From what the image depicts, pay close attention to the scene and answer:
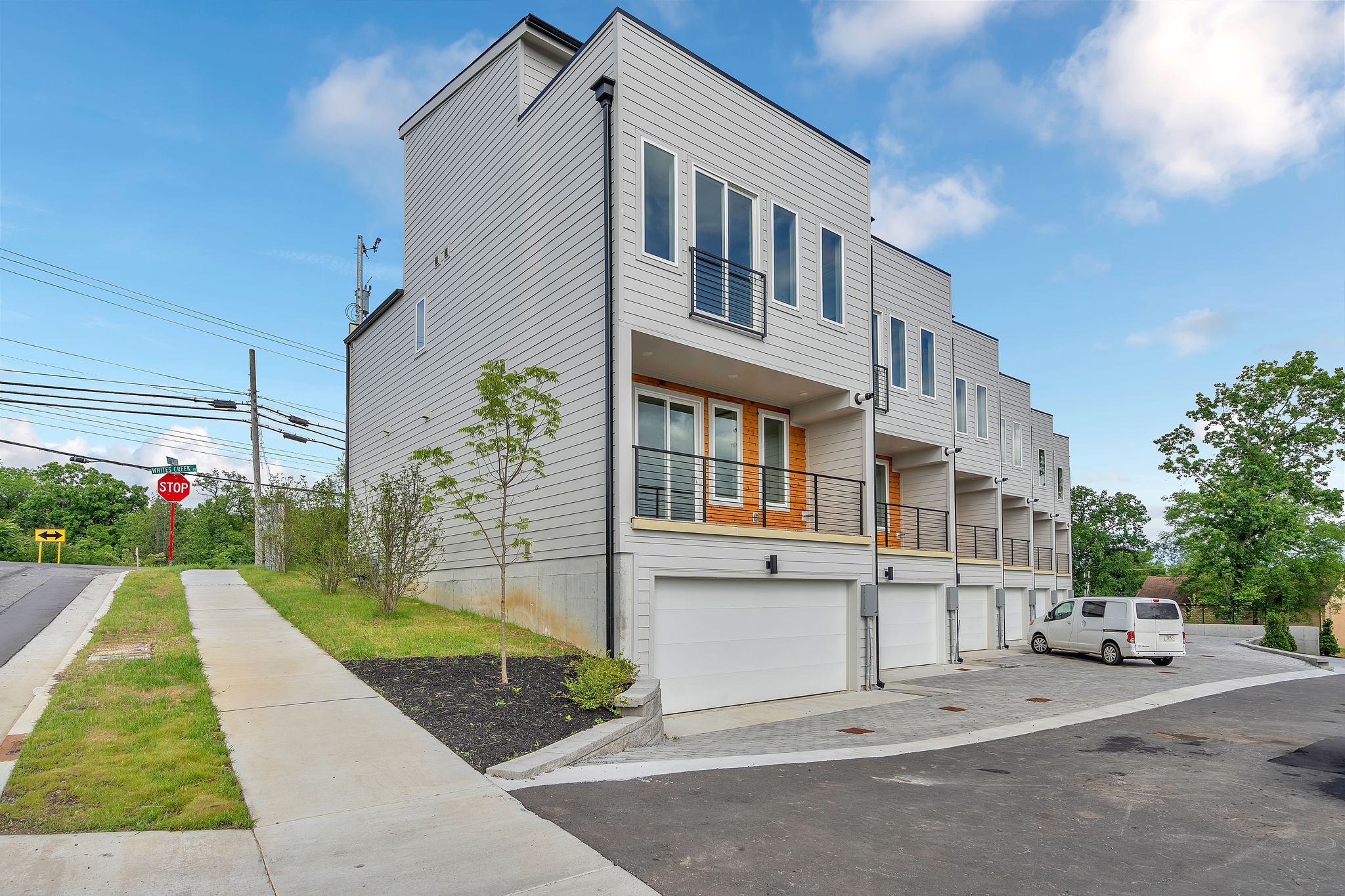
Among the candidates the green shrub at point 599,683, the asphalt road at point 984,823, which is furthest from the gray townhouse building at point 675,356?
the asphalt road at point 984,823

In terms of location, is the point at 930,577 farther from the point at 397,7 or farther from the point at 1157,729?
the point at 397,7

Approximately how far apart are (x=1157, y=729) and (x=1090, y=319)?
1376 centimetres

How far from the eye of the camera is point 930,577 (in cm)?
1911

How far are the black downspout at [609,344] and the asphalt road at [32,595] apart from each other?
7.52 m

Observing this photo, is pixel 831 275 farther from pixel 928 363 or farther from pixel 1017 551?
pixel 1017 551

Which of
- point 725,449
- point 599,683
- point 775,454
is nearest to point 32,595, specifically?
point 599,683

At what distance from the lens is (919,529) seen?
2058cm

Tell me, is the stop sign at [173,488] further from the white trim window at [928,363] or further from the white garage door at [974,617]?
the white garage door at [974,617]

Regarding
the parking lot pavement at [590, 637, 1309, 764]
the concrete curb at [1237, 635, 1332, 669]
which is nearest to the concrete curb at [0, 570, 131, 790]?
the parking lot pavement at [590, 637, 1309, 764]

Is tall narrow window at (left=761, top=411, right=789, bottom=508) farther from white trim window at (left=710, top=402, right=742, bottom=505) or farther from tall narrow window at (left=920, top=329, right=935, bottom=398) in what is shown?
tall narrow window at (left=920, top=329, right=935, bottom=398)

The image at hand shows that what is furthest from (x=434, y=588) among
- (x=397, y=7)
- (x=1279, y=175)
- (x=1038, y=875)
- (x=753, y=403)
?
(x=1279, y=175)

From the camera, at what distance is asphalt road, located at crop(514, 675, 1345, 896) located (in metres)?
4.82

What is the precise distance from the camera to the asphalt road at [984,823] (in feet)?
15.8

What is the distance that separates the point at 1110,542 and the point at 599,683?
1954 inches
